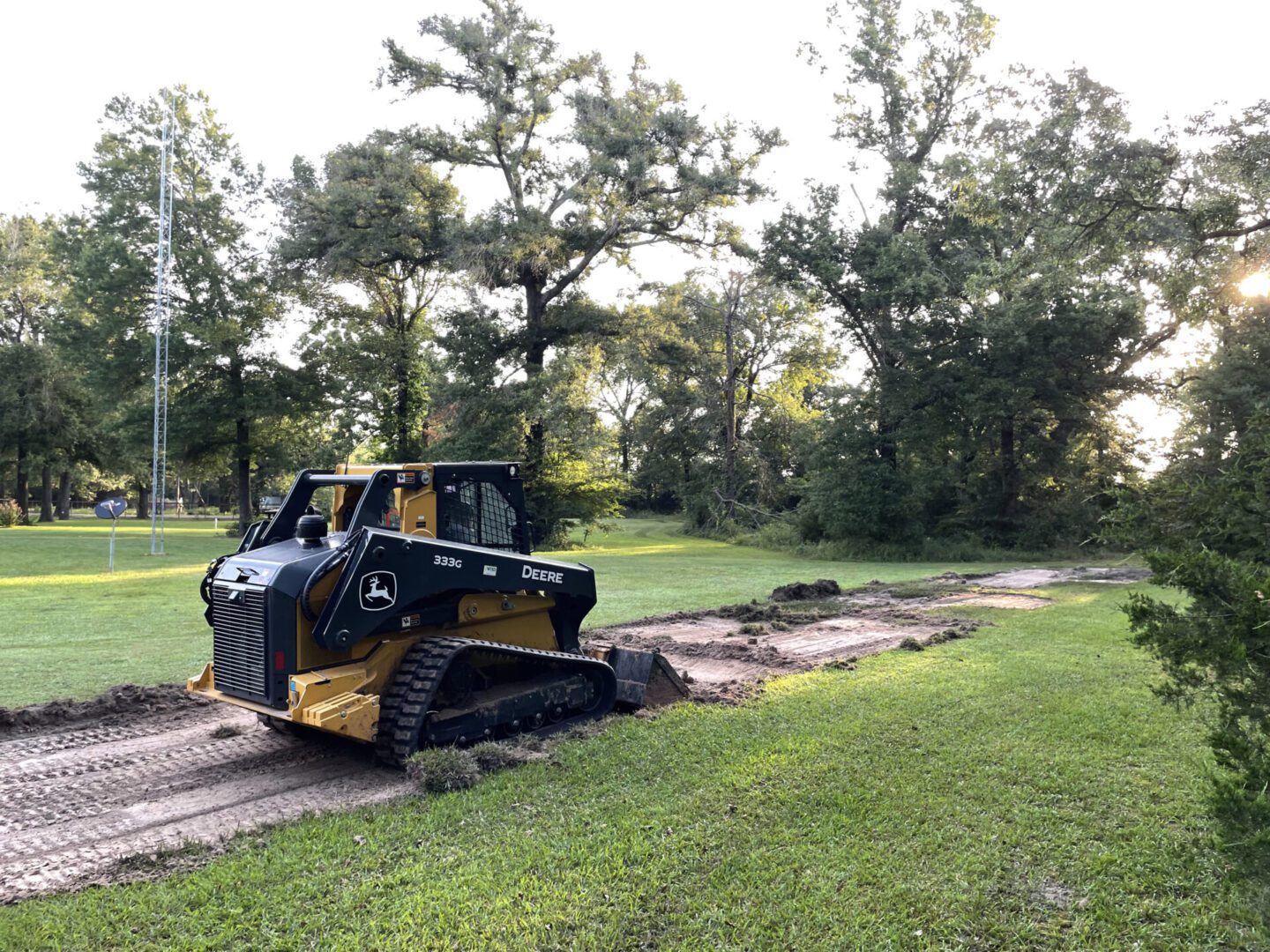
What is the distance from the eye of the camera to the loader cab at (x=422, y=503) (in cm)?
646

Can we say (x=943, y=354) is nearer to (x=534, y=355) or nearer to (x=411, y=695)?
(x=534, y=355)

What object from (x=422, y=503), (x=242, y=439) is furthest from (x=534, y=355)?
(x=422, y=503)

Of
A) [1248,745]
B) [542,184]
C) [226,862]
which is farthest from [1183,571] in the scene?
[542,184]

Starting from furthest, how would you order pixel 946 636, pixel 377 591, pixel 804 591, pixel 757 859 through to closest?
1. pixel 804 591
2. pixel 946 636
3. pixel 377 591
4. pixel 757 859

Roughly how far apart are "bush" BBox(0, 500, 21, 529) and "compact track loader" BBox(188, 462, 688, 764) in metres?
41.8

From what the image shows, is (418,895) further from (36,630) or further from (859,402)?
(859,402)

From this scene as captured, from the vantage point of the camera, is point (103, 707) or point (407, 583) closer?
point (407, 583)

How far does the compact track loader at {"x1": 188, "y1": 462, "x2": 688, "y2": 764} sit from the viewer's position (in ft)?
18.6

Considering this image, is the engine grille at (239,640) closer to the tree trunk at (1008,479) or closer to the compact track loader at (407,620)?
the compact track loader at (407,620)

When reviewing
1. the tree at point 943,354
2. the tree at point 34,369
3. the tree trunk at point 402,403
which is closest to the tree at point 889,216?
the tree at point 943,354

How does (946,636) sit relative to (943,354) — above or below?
below

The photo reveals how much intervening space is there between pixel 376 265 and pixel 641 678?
93.7ft

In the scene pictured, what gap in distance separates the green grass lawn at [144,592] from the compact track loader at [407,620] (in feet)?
11.3

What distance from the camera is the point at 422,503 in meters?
6.78
